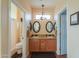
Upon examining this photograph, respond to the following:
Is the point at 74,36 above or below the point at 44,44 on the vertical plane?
above

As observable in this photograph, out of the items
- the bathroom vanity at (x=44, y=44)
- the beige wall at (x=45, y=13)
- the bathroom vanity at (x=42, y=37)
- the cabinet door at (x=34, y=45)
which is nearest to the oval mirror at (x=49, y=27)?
the bathroom vanity at (x=42, y=37)

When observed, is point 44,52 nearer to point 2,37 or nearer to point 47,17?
point 47,17

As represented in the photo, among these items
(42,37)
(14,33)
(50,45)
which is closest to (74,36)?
(50,45)

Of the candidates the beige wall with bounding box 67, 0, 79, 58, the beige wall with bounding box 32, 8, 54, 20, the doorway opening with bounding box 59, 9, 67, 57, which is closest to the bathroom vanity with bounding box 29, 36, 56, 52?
the doorway opening with bounding box 59, 9, 67, 57

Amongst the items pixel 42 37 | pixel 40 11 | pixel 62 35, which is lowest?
pixel 42 37

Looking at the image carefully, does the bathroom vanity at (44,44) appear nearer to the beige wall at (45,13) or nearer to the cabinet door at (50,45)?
the cabinet door at (50,45)

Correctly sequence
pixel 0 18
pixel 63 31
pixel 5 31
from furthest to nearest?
pixel 63 31 < pixel 5 31 < pixel 0 18

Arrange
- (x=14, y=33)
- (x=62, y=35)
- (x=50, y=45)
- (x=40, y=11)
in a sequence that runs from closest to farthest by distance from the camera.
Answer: (x=62, y=35), (x=14, y=33), (x=50, y=45), (x=40, y=11)

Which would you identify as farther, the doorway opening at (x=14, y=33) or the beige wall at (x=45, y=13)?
the beige wall at (x=45, y=13)

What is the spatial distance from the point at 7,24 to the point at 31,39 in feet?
15.4

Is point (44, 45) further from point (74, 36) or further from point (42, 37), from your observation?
point (74, 36)

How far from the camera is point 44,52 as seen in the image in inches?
329

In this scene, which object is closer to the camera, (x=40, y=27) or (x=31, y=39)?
(x=31, y=39)

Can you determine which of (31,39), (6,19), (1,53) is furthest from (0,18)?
(31,39)
